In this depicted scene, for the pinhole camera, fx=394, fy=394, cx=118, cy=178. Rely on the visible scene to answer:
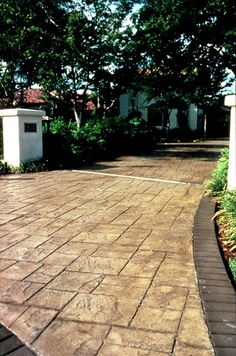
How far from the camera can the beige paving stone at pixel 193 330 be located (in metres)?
2.71

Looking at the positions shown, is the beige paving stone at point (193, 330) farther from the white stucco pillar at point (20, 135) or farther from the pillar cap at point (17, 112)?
the pillar cap at point (17, 112)

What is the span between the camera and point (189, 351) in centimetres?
261

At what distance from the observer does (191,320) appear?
9.87 feet

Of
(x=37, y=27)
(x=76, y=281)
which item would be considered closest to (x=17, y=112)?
(x=37, y=27)

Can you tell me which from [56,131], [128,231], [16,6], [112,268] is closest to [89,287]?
[112,268]

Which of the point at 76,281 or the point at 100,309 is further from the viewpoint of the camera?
the point at 76,281

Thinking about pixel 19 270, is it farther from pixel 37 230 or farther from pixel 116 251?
pixel 37 230

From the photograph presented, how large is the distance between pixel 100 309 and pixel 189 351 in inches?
33.9

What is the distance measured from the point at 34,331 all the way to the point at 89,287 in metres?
0.84

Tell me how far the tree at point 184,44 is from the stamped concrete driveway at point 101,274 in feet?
37.0

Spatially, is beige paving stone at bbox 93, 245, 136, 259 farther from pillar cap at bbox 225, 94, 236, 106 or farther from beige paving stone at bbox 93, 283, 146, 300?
pillar cap at bbox 225, 94, 236, 106

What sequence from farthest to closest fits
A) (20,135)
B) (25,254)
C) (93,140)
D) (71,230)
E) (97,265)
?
(93,140) < (20,135) < (71,230) < (25,254) < (97,265)

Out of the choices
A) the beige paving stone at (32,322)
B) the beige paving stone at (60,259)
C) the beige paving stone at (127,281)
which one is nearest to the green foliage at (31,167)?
the beige paving stone at (60,259)

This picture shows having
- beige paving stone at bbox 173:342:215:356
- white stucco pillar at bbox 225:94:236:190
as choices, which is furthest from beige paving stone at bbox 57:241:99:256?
white stucco pillar at bbox 225:94:236:190
